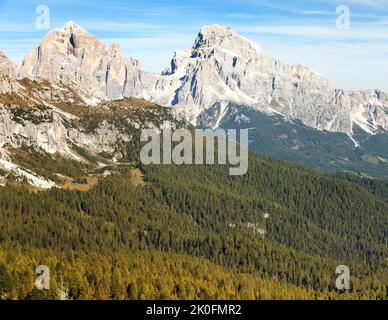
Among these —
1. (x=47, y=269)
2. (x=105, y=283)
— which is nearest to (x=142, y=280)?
(x=105, y=283)
